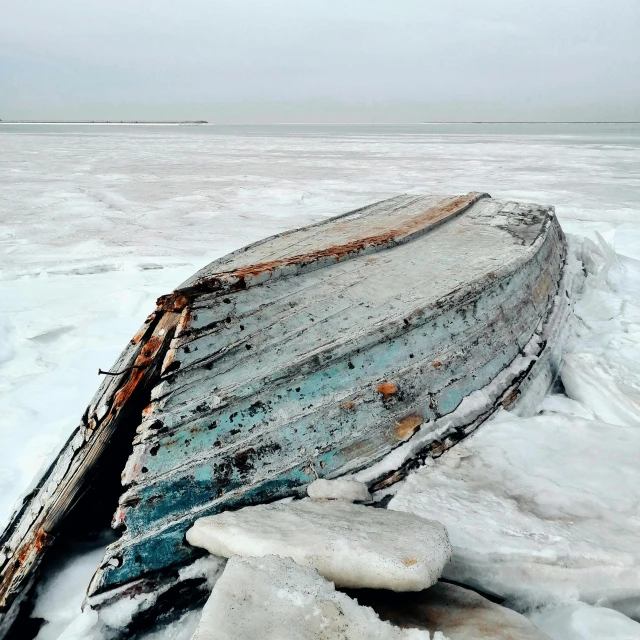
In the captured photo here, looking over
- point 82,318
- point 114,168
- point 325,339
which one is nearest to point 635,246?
point 325,339

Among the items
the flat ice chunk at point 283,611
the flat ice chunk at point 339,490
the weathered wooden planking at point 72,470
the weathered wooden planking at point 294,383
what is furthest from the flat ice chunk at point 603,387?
the weathered wooden planking at point 72,470

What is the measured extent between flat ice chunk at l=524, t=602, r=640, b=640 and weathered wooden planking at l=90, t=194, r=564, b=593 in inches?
27.0

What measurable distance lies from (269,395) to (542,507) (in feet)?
3.10

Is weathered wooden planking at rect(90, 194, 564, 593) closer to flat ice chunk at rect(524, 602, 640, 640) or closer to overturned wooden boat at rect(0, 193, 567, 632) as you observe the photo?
overturned wooden boat at rect(0, 193, 567, 632)

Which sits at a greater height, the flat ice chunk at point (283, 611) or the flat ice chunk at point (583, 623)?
the flat ice chunk at point (283, 611)

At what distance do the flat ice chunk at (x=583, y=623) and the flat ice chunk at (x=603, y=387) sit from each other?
1.26m

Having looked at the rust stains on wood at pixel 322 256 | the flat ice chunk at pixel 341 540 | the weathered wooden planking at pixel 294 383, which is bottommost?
the flat ice chunk at pixel 341 540

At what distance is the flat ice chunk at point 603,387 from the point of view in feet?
8.00

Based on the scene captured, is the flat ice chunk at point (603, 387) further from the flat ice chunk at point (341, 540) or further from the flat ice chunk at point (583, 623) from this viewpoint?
the flat ice chunk at point (341, 540)

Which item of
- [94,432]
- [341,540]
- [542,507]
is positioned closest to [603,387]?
[542,507]

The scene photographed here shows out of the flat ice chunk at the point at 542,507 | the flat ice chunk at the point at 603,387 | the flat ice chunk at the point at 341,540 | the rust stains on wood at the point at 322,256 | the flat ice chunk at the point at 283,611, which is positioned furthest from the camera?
the flat ice chunk at the point at 603,387

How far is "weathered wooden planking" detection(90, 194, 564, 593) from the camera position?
1.54 metres

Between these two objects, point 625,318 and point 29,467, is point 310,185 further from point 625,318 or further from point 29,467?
point 29,467

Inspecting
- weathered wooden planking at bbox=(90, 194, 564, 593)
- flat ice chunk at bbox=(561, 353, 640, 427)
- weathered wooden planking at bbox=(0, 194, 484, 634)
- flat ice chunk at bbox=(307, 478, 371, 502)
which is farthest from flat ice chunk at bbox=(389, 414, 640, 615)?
weathered wooden planking at bbox=(0, 194, 484, 634)
